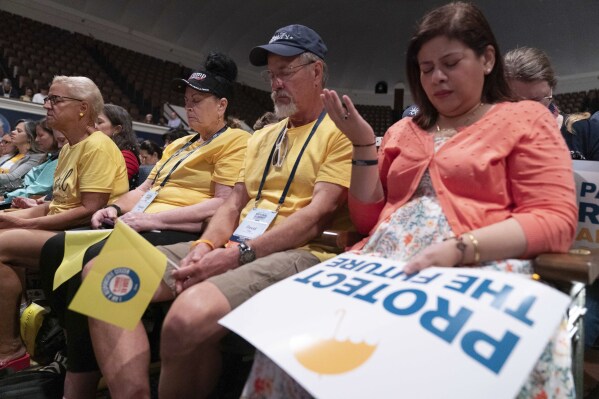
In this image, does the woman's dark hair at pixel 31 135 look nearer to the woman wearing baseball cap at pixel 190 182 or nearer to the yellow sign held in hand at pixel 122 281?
the woman wearing baseball cap at pixel 190 182

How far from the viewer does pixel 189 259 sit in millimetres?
1393

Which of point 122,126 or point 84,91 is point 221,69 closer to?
point 84,91

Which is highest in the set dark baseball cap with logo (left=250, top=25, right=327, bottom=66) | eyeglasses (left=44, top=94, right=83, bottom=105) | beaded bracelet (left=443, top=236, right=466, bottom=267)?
dark baseball cap with logo (left=250, top=25, right=327, bottom=66)

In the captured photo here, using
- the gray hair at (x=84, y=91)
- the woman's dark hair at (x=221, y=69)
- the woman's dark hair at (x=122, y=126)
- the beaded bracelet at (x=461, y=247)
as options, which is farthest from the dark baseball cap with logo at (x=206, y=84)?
the beaded bracelet at (x=461, y=247)

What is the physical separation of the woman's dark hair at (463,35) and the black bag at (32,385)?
1.53 metres

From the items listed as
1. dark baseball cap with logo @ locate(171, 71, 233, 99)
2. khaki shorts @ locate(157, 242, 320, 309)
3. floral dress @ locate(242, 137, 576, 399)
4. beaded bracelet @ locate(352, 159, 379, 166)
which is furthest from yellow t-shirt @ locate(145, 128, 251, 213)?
floral dress @ locate(242, 137, 576, 399)

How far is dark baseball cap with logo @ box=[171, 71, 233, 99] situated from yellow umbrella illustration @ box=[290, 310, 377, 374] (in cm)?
153

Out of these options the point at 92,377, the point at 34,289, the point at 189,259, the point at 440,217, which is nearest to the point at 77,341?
the point at 92,377

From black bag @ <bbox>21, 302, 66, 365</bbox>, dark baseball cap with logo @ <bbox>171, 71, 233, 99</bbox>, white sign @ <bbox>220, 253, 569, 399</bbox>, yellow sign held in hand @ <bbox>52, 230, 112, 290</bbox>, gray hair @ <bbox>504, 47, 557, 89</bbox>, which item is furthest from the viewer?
dark baseball cap with logo @ <bbox>171, 71, 233, 99</bbox>

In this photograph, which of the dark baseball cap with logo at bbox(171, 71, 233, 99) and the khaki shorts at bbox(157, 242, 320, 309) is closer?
the khaki shorts at bbox(157, 242, 320, 309)

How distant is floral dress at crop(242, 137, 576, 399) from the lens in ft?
2.86

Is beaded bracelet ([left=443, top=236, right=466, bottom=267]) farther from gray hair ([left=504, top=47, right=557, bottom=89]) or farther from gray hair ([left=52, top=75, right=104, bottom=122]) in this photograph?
gray hair ([left=52, top=75, right=104, bottom=122])

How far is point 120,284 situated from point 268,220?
1.75 feet

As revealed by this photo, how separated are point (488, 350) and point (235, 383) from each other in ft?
3.13
